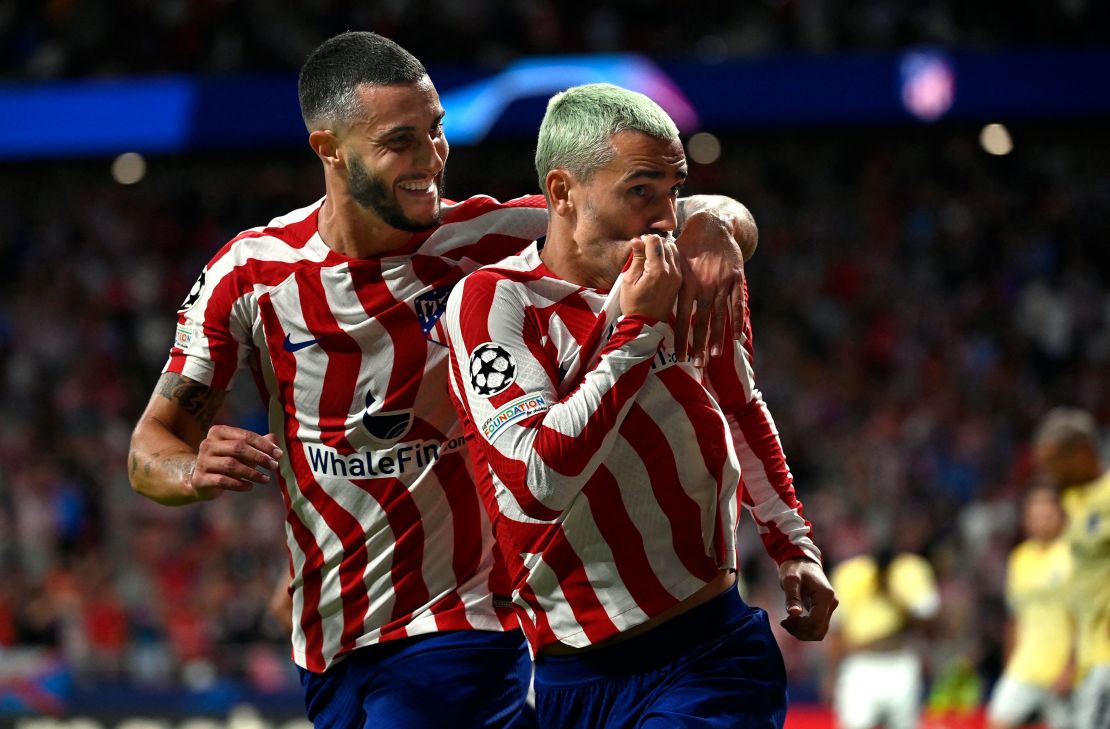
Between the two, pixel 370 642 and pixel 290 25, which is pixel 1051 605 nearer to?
pixel 370 642

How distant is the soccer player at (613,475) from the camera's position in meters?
2.73

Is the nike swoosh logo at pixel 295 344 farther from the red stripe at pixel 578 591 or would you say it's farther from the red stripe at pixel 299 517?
the red stripe at pixel 578 591

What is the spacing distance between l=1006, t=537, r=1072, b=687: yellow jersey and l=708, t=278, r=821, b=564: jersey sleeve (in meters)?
4.94

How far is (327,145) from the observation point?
11.0 feet

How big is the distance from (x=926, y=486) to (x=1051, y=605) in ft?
13.3

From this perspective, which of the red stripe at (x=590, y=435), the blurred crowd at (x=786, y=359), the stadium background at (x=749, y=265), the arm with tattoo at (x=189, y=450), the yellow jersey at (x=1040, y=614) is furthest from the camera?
the blurred crowd at (x=786, y=359)

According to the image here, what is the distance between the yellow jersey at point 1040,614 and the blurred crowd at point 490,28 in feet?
24.8

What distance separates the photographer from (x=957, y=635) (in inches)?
400

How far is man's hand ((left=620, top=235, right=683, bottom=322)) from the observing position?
2.58m

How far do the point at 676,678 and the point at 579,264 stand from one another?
0.82 m

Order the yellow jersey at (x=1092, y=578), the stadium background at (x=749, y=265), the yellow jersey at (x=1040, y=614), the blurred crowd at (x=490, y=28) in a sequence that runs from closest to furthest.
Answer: the yellow jersey at (x=1092, y=578), the yellow jersey at (x=1040, y=614), the stadium background at (x=749, y=265), the blurred crowd at (x=490, y=28)

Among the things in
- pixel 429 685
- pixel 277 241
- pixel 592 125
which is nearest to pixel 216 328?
pixel 277 241

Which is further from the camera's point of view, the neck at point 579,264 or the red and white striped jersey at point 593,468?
the neck at point 579,264

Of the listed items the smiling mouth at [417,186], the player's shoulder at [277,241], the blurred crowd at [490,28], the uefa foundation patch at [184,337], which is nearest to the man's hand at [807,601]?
the smiling mouth at [417,186]
